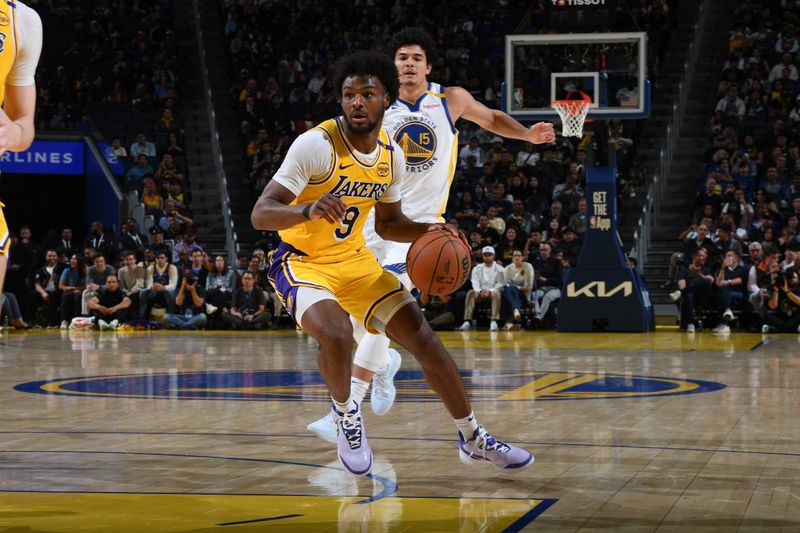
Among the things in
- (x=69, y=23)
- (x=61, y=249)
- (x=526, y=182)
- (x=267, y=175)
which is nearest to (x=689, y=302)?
(x=526, y=182)

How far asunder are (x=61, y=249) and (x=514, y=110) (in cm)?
811

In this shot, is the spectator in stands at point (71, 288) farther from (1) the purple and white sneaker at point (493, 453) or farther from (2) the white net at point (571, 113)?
(1) the purple and white sneaker at point (493, 453)

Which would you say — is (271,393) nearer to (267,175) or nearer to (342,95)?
(342,95)

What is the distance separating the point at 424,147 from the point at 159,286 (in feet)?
35.9

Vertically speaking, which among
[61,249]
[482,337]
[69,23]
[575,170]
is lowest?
[482,337]

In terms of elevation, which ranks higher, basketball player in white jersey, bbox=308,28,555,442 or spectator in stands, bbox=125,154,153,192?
spectator in stands, bbox=125,154,153,192

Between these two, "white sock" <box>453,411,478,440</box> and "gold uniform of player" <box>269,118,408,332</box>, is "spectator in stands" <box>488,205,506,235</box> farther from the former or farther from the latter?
"white sock" <box>453,411,478,440</box>

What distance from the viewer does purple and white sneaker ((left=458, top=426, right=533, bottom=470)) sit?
A: 4805 mm

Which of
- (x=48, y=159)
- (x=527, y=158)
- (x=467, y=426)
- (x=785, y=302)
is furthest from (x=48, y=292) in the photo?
(x=467, y=426)

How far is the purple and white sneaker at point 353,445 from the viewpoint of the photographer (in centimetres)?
472

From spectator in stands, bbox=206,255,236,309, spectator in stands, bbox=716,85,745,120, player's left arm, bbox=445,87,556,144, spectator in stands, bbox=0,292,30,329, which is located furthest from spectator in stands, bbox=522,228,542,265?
player's left arm, bbox=445,87,556,144

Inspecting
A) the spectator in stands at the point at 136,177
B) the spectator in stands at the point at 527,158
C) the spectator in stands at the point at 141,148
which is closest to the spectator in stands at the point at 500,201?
the spectator in stands at the point at 527,158

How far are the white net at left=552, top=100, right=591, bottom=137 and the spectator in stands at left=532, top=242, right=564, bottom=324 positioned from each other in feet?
9.54

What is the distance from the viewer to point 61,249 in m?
18.5
